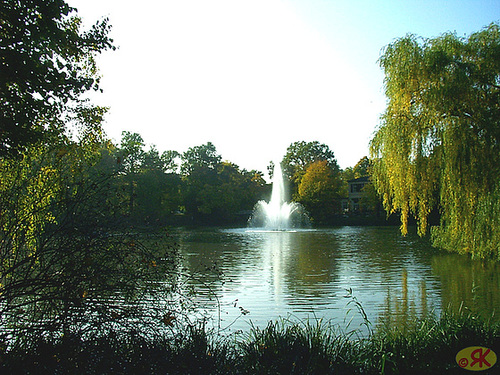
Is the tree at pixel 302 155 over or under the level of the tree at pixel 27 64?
over

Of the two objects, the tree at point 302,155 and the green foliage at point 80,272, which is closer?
the green foliage at point 80,272

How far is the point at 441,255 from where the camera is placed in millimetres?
18078

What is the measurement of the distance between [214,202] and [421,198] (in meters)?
45.9

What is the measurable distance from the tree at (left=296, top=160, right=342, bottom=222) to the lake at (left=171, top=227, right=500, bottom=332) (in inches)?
1445

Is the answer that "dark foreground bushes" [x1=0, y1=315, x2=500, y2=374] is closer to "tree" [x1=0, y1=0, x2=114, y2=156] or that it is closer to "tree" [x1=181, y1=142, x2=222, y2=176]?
"tree" [x1=0, y1=0, x2=114, y2=156]

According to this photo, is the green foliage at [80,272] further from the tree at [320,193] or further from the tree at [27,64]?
the tree at [320,193]

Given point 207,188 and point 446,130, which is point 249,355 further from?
point 207,188

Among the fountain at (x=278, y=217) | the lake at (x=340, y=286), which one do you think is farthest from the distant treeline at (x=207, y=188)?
the lake at (x=340, y=286)

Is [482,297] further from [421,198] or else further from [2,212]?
[2,212]

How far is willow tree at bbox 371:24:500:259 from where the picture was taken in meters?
10.9

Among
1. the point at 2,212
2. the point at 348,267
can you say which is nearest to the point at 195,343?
the point at 2,212

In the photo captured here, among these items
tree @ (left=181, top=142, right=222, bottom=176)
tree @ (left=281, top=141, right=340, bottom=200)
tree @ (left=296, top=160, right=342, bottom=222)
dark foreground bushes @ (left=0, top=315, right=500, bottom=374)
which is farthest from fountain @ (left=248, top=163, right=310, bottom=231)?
dark foreground bushes @ (left=0, top=315, right=500, bottom=374)

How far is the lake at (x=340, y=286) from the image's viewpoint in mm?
A: 8273

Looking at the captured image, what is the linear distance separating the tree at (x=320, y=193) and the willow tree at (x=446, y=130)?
142 ft
